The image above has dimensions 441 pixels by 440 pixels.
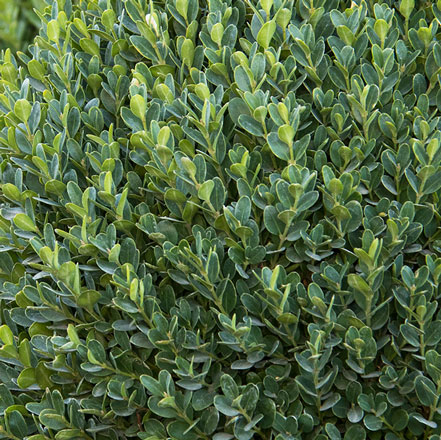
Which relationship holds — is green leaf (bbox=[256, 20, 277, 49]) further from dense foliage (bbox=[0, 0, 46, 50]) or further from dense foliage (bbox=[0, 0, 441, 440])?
dense foliage (bbox=[0, 0, 46, 50])

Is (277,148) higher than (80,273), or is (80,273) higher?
(277,148)

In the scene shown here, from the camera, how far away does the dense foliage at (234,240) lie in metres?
1.85

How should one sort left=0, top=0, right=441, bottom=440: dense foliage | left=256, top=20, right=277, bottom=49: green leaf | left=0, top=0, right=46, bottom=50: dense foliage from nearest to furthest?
left=0, top=0, right=441, bottom=440: dense foliage → left=256, top=20, right=277, bottom=49: green leaf → left=0, top=0, right=46, bottom=50: dense foliage

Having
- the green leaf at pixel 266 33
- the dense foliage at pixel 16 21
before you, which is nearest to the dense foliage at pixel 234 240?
the green leaf at pixel 266 33

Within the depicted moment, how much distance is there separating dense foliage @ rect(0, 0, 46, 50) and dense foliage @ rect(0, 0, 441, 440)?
16.0ft

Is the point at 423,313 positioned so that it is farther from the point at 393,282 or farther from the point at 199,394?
the point at 199,394

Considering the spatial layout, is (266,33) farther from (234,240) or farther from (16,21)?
(16,21)

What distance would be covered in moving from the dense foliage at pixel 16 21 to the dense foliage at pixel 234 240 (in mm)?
4880

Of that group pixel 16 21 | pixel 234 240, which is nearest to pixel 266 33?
pixel 234 240

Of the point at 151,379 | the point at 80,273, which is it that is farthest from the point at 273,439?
the point at 80,273

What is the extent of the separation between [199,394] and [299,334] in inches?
13.3

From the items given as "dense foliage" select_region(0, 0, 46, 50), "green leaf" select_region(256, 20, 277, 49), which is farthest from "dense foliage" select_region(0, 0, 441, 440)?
"dense foliage" select_region(0, 0, 46, 50)

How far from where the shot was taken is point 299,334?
6.35ft

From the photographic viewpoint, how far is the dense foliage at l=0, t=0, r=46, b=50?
22.1 ft
